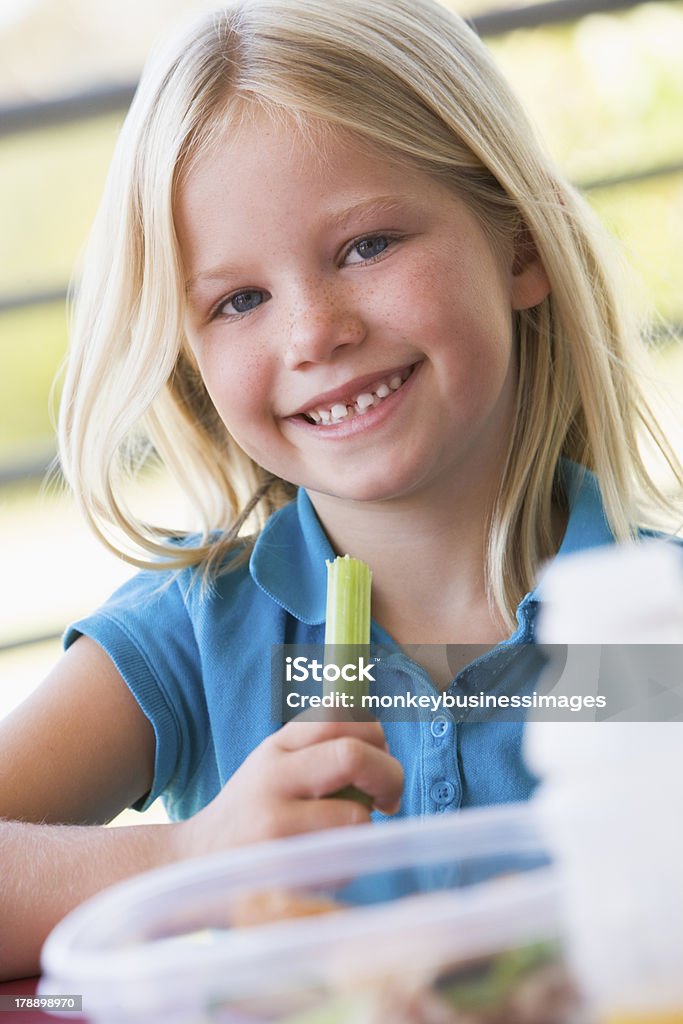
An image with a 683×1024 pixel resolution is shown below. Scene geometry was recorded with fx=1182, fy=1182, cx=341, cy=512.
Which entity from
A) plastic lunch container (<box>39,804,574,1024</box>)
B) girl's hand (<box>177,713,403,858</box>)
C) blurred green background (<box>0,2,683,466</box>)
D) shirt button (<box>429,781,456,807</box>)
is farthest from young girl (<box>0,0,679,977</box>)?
blurred green background (<box>0,2,683,466</box>)

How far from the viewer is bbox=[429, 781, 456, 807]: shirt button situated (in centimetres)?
91

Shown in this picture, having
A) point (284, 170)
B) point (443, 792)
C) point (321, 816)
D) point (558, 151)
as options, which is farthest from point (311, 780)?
point (558, 151)

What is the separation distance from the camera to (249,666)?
3.34 feet

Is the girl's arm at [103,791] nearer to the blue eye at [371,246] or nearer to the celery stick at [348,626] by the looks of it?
the celery stick at [348,626]

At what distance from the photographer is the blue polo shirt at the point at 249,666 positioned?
36.3 inches

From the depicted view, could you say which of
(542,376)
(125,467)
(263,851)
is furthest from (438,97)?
(263,851)

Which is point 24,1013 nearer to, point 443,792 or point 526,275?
point 443,792

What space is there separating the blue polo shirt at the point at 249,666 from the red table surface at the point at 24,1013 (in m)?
0.31

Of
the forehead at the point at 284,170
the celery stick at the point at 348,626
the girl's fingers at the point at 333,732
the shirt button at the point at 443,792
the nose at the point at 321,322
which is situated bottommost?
the girl's fingers at the point at 333,732

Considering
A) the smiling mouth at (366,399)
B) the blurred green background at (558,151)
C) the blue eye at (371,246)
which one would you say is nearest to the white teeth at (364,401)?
the smiling mouth at (366,399)

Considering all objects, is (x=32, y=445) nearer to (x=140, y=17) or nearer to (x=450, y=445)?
(x=140, y=17)

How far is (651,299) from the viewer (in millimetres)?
1242

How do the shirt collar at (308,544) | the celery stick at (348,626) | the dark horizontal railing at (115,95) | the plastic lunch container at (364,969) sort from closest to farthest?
the plastic lunch container at (364,969) < the celery stick at (348,626) < the shirt collar at (308,544) < the dark horizontal railing at (115,95)

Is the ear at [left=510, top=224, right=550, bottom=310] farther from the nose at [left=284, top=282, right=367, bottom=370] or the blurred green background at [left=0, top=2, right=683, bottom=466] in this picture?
the blurred green background at [left=0, top=2, right=683, bottom=466]
